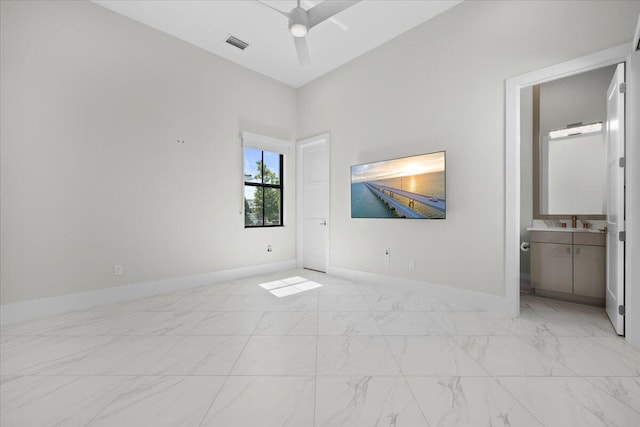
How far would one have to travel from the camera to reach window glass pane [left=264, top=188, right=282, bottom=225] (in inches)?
184

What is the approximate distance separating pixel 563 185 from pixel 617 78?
146 centimetres

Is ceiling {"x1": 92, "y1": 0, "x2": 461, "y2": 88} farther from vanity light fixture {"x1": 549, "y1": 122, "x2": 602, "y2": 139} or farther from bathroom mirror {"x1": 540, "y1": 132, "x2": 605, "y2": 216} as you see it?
bathroom mirror {"x1": 540, "y1": 132, "x2": 605, "y2": 216}

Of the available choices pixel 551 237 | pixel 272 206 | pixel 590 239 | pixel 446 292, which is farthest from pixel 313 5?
pixel 590 239

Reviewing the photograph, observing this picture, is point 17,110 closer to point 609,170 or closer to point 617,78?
point 617,78

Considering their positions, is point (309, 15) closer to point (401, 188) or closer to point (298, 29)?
point (298, 29)

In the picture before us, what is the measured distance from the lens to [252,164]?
4484 millimetres

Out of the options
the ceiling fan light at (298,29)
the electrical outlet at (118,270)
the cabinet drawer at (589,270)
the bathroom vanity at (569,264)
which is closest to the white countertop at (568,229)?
the bathroom vanity at (569,264)

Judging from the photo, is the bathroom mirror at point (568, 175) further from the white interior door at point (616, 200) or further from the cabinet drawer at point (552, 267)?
the white interior door at point (616, 200)

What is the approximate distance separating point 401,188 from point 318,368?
234 cm

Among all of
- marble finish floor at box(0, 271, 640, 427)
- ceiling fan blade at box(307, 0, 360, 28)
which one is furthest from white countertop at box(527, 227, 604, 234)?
ceiling fan blade at box(307, 0, 360, 28)

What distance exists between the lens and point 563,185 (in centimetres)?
335

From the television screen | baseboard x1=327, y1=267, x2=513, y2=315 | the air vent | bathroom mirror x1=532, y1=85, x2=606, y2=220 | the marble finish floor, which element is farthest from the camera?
the air vent

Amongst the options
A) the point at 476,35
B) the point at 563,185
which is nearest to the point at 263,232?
the point at 476,35

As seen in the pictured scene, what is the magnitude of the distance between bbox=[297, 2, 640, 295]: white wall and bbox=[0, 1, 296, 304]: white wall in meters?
1.99
